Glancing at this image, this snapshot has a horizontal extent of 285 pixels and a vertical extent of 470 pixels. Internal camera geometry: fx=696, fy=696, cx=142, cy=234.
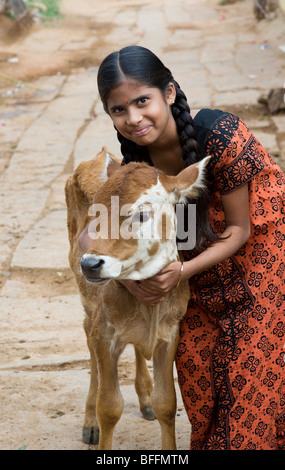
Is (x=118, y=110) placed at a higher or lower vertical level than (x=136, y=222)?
higher

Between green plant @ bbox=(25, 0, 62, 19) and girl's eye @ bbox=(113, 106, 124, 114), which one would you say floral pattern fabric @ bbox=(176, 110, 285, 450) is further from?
green plant @ bbox=(25, 0, 62, 19)

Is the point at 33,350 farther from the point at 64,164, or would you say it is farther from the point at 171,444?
the point at 64,164

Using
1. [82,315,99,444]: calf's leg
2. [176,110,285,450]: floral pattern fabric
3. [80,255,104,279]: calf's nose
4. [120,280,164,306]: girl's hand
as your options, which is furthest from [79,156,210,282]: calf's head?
[82,315,99,444]: calf's leg

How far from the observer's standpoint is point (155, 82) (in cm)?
298

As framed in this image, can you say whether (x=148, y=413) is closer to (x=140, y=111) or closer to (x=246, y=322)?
(x=246, y=322)

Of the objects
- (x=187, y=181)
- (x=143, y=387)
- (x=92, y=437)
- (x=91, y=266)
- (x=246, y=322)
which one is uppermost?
(x=187, y=181)

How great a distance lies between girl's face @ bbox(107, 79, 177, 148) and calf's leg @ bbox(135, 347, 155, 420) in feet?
4.75

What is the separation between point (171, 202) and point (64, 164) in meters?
5.60

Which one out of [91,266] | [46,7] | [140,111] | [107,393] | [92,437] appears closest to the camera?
[91,266]

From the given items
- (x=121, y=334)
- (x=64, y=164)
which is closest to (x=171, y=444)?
(x=121, y=334)

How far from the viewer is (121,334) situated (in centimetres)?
329

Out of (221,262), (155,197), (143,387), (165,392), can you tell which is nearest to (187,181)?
(155,197)

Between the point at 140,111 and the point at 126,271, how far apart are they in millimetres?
697

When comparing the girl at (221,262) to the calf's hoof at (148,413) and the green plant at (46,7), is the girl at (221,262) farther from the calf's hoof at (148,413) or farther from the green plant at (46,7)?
the green plant at (46,7)
